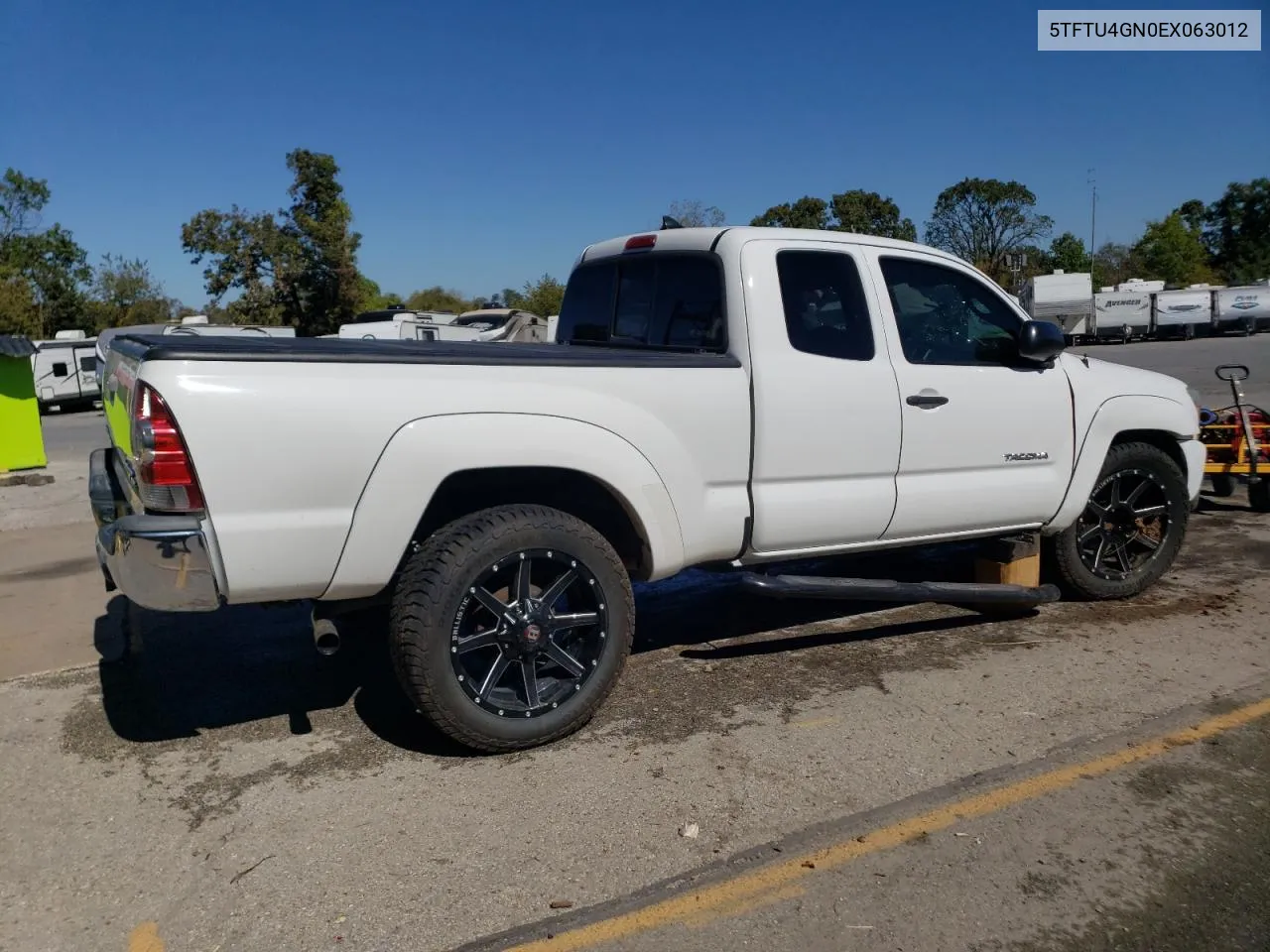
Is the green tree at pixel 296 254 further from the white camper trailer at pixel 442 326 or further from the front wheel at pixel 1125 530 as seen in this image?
the front wheel at pixel 1125 530

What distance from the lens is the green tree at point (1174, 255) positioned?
70.5 m

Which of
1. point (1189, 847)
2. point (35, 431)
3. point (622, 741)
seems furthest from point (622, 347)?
point (35, 431)

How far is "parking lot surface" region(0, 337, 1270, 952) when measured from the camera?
2861mm

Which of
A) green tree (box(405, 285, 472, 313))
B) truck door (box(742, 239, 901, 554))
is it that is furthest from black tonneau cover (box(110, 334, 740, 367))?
green tree (box(405, 285, 472, 313))

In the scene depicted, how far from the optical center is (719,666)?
4902 millimetres

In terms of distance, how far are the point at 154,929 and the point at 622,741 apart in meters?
1.79

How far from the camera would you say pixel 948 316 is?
5008 millimetres

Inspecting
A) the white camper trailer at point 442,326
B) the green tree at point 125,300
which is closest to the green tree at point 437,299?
the green tree at point 125,300

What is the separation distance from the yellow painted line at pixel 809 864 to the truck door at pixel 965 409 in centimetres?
140

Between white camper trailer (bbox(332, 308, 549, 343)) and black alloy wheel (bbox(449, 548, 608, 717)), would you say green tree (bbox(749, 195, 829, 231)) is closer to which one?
white camper trailer (bbox(332, 308, 549, 343))

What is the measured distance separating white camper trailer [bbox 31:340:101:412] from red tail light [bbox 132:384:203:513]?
2610 cm

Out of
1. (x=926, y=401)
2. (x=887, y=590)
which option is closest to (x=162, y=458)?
(x=887, y=590)

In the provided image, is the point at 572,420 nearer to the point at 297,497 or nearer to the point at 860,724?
the point at 297,497

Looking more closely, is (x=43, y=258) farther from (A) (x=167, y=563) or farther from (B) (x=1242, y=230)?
(B) (x=1242, y=230)
